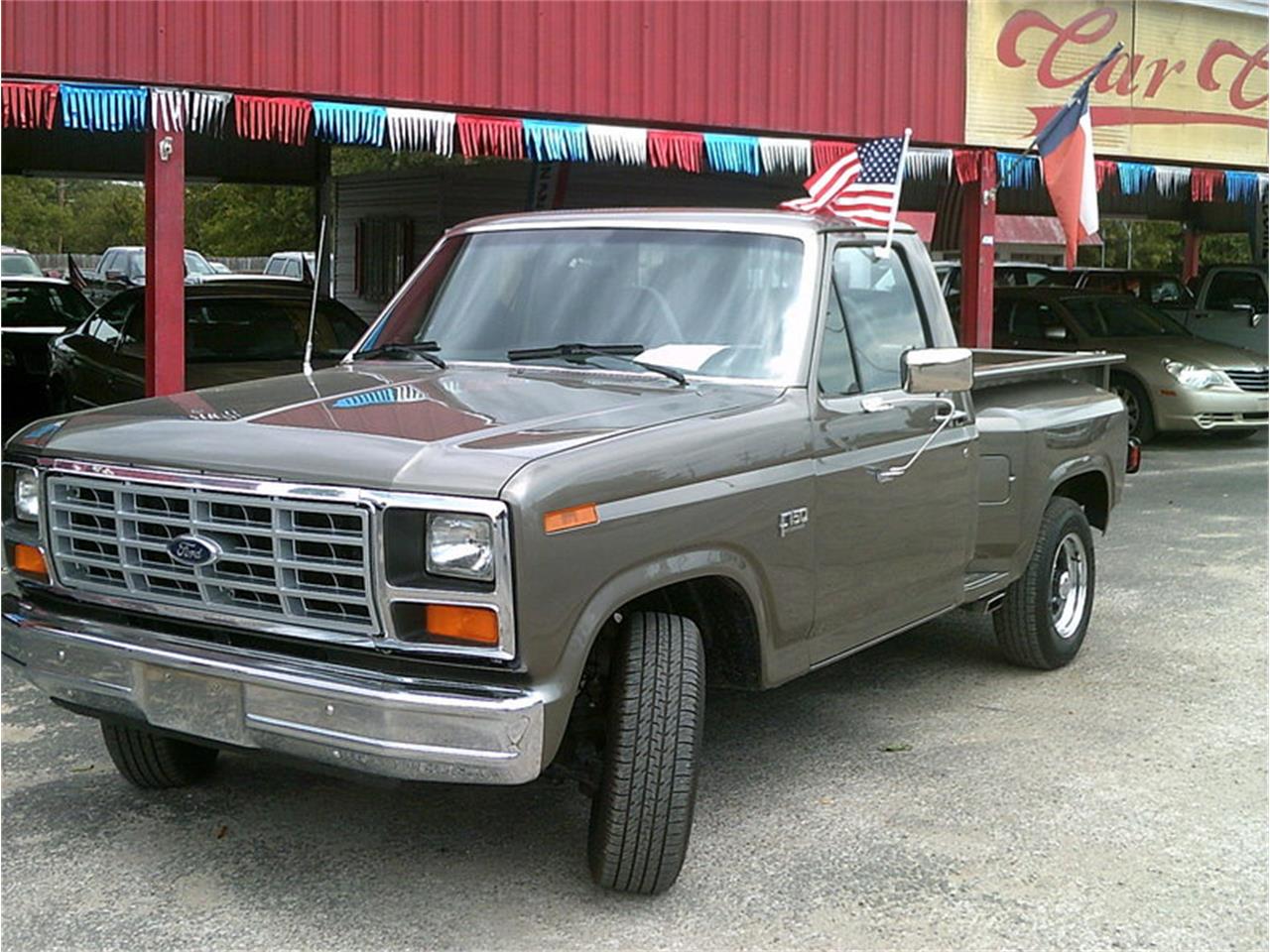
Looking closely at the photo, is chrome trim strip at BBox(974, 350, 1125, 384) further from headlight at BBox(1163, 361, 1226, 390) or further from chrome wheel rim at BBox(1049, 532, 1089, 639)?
headlight at BBox(1163, 361, 1226, 390)

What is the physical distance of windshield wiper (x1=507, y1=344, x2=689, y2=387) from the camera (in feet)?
16.2

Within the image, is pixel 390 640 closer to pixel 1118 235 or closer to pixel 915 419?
pixel 915 419

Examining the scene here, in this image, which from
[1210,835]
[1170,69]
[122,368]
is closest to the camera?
[1210,835]

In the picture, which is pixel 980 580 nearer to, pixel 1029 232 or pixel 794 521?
pixel 794 521

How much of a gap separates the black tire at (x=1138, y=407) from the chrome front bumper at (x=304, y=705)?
12811 millimetres

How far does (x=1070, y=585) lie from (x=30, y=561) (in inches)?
173

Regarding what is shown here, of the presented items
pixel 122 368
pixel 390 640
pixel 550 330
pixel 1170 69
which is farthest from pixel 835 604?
pixel 1170 69

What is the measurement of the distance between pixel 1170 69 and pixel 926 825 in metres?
13.2

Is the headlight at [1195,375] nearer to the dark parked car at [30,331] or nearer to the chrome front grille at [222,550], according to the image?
the dark parked car at [30,331]

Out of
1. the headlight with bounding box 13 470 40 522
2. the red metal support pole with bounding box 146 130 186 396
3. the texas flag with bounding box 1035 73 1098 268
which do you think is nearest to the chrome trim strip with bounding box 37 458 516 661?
the headlight with bounding box 13 470 40 522

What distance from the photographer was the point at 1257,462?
14.3 m

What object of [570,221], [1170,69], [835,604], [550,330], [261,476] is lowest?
[835,604]

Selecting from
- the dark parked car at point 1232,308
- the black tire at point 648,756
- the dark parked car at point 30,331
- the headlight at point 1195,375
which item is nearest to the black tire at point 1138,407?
the headlight at point 1195,375

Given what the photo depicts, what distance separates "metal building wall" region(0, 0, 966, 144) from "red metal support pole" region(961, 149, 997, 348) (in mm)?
565
